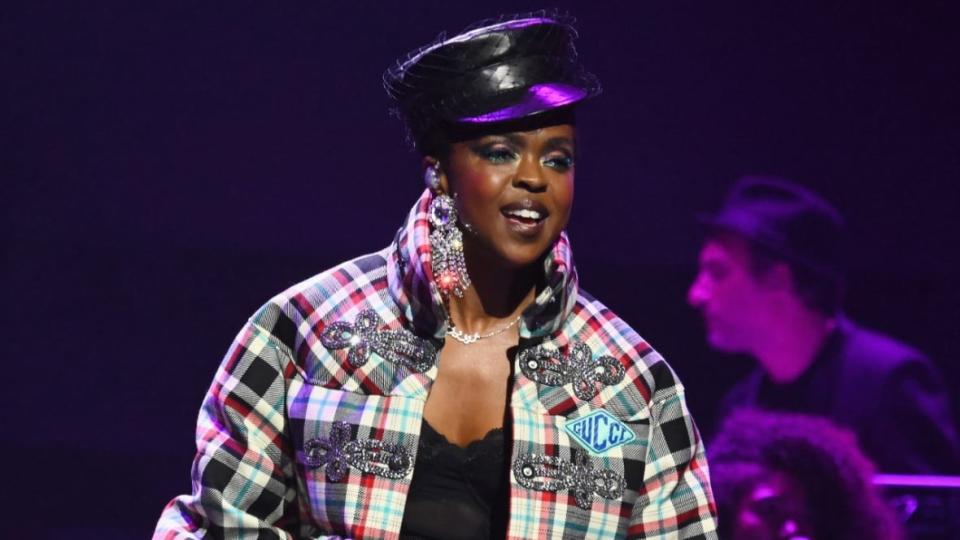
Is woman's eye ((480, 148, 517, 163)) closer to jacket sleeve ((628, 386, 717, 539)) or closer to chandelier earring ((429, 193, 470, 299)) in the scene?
chandelier earring ((429, 193, 470, 299))

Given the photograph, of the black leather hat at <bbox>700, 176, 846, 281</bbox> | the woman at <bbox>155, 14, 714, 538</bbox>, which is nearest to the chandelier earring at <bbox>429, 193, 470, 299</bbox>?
the woman at <bbox>155, 14, 714, 538</bbox>

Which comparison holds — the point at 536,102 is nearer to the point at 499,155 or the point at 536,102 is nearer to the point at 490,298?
the point at 499,155

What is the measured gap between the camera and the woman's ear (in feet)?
6.35

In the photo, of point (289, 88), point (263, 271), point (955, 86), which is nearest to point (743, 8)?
point (955, 86)

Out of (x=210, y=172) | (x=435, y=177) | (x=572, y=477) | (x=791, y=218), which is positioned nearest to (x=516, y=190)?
(x=435, y=177)

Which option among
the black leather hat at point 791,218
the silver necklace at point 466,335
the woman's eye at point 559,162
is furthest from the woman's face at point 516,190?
the black leather hat at point 791,218

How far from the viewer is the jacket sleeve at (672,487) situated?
191 cm

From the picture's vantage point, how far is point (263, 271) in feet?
9.88

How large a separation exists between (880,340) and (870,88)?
2.04 feet

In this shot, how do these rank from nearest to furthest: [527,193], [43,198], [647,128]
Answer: [527,193]
[43,198]
[647,128]

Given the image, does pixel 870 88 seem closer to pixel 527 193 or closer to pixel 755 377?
pixel 755 377

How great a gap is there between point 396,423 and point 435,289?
0.64 ft

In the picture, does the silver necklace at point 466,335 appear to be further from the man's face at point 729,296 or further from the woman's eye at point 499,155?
the man's face at point 729,296

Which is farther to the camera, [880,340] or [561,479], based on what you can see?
[880,340]
